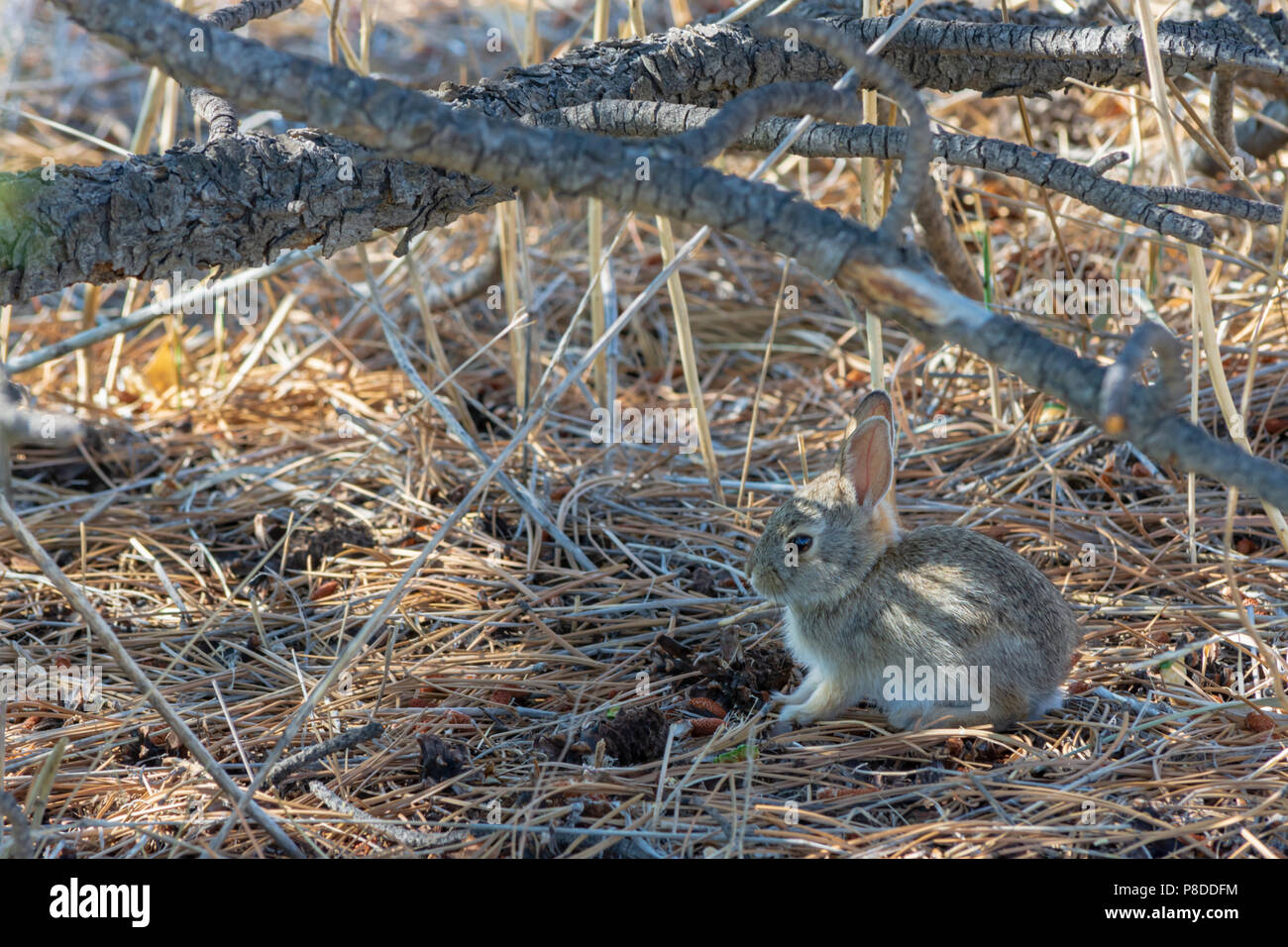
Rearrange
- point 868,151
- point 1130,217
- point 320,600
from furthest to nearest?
point 320,600, point 868,151, point 1130,217

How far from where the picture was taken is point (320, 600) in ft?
12.1

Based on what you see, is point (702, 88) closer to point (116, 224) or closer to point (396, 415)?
point (116, 224)

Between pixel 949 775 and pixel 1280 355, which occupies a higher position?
pixel 1280 355

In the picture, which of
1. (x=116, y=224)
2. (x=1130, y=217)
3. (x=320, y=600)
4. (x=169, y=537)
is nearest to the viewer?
(x=116, y=224)

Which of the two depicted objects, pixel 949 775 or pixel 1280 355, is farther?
pixel 1280 355

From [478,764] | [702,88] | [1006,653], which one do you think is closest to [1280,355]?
[1006,653]

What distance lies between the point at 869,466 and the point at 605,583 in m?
1.01

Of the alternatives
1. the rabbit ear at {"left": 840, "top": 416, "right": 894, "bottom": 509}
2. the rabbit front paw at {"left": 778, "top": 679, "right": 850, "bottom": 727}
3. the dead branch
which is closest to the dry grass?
the rabbit front paw at {"left": 778, "top": 679, "right": 850, "bottom": 727}

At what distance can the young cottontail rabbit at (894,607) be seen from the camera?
2.88m

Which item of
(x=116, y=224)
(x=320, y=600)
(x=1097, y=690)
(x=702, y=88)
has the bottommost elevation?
(x=1097, y=690)

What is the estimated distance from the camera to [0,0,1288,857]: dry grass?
2.55 metres

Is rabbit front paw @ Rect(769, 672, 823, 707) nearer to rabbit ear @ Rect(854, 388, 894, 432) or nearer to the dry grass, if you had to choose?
the dry grass

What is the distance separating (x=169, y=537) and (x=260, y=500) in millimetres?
359

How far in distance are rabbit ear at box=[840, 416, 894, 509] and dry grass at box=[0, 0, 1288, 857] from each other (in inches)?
23.2
